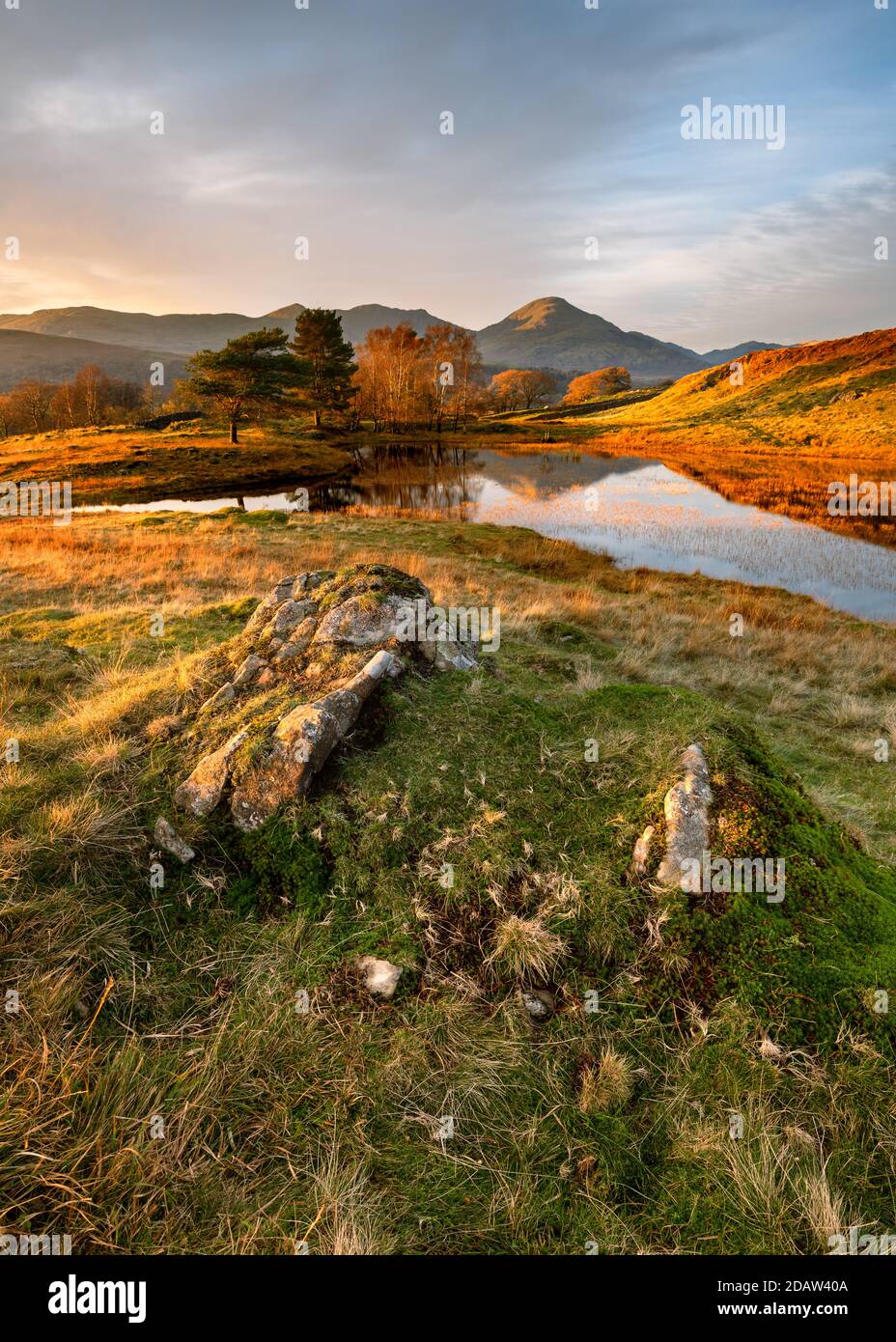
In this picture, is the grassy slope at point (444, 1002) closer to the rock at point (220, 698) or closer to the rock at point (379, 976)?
the rock at point (379, 976)

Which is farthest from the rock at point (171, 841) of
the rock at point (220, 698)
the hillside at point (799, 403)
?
the hillside at point (799, 403)

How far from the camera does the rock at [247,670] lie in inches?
237

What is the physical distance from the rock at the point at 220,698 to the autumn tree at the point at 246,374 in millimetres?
62255

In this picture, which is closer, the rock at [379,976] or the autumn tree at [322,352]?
the rock at [379,976]

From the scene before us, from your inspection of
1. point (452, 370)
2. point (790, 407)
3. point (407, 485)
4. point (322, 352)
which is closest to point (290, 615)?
point (407, 485)

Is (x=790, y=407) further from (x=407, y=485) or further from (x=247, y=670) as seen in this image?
(x=247, y=670)

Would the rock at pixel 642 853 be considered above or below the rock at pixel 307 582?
below

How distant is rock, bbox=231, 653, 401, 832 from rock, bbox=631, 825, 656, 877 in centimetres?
249

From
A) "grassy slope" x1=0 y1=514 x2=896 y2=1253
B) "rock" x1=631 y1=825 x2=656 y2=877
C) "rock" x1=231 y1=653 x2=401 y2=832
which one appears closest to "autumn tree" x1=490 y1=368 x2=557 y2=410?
"rock" x1=231 y1=653 x2=401 y2=832

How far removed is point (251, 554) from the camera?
20266 millimetres

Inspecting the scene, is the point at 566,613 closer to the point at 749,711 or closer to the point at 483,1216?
the point at 749,711

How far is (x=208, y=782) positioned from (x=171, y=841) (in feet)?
1.69

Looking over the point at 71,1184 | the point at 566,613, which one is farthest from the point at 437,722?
the point at 566,613
